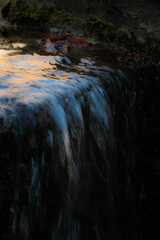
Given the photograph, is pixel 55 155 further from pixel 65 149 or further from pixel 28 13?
pixel 28 13

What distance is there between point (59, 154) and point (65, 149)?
2.6 inches

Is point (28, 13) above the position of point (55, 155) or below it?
above

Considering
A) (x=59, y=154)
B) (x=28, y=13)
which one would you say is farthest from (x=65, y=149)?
(x=28, y=13)

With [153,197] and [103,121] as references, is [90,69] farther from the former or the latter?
[153,197]

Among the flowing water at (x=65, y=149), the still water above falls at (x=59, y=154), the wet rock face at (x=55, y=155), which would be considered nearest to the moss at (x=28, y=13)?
the flowing water at (x=65, y=149)

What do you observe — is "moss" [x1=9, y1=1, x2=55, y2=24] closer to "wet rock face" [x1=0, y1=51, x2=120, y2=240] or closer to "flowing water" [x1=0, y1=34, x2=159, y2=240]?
"flowing water" [x1=0, y1=34, x2=159, y2=240]

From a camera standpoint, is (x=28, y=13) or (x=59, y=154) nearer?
(x=59, y=154)

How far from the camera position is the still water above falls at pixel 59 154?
138 centimetres

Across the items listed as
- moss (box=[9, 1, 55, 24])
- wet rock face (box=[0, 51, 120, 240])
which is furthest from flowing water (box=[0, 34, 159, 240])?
moss (box=[9, 1, 55, 24])

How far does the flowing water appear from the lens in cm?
139

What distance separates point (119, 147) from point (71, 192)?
884 millimetres

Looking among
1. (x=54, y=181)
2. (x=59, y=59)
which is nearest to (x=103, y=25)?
(x=59, y=59)

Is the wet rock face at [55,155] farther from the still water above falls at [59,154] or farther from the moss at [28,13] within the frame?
the moss at [28,13]

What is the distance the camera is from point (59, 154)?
1.61 meters
